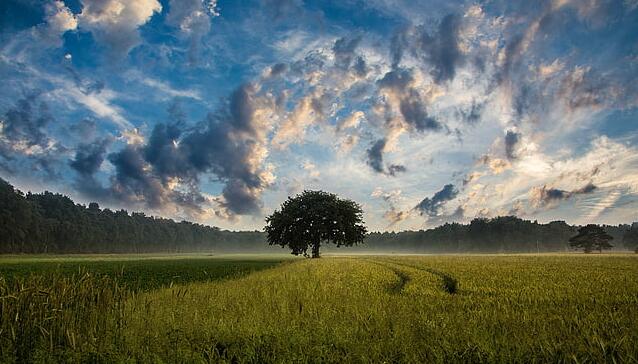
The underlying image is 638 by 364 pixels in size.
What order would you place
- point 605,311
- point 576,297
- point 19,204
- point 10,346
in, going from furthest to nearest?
point 19,204 → point 576,297 → point 605,311 → point 10,346

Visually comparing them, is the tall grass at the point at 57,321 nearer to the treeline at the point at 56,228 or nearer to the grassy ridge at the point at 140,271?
the grassy ridge at the point at 140,271

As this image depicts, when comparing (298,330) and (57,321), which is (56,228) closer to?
(57,321)


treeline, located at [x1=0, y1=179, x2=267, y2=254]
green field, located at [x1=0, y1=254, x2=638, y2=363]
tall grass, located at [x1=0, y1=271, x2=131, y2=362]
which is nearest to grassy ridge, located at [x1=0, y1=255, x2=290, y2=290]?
tall grass, located at [x1=0, y1=271, x2=131, y2=362]

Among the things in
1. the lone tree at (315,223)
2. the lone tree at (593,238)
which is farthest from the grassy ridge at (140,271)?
the lone tree at (593,238)

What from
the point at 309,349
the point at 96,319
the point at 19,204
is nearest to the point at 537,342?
the point at 309,349

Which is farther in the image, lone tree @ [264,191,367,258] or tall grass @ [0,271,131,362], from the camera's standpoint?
lone tree @ [264,191,367,258]

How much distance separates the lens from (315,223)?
70500 mm

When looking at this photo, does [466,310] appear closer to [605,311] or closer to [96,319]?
[605,311]

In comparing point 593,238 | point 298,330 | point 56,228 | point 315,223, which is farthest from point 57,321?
point 56,228

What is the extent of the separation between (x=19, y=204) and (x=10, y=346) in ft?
440

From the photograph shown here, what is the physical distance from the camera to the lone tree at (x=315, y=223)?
230ft

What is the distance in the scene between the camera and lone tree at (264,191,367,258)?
2761 inches

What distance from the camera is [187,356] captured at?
6.49 m

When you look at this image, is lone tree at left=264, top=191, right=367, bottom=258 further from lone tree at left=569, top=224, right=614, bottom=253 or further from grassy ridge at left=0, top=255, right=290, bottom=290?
lone tree at left=569, top=224, right=614, bottom=253
